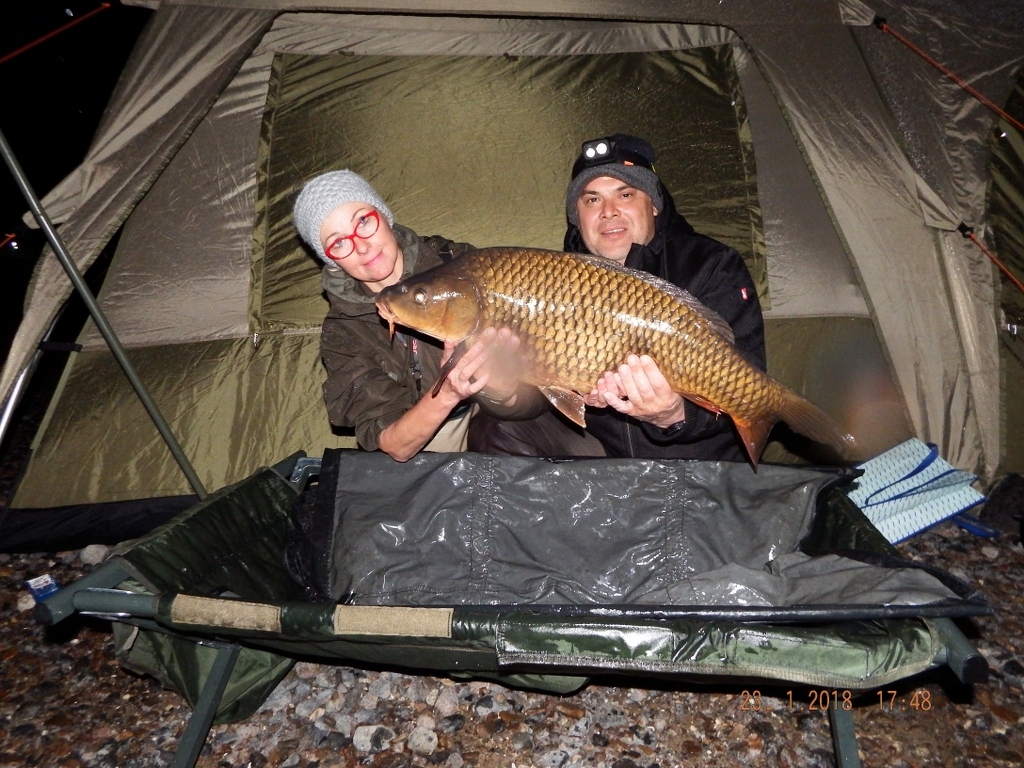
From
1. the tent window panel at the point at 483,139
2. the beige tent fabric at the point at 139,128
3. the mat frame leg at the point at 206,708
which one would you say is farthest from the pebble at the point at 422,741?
the beige tent fabric at the point at 139,128

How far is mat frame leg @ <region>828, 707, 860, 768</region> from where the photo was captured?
120cm

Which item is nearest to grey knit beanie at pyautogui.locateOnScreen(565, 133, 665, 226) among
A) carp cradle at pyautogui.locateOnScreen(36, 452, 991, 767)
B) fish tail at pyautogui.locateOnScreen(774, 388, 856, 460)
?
fish tail at pyautogui.locateOnScreen(774, 388, 856, 460)

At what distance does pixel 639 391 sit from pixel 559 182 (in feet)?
3.57

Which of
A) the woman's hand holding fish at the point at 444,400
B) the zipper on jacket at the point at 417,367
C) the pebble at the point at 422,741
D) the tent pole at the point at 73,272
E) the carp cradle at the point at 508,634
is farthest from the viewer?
the zipper on jacket at the point at 417,367

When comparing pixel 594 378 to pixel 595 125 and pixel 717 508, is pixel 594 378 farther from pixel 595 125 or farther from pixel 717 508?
pixel 595 125

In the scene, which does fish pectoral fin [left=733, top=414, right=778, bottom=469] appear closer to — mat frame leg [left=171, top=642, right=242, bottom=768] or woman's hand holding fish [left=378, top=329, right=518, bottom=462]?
woman's hand holding fish [left=378, top=329, right=518, bottom=462]

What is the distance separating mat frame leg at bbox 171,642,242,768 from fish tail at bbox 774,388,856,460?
122cm

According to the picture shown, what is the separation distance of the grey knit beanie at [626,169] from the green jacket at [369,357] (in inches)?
16.3

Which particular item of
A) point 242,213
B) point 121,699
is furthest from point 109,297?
point 121,699

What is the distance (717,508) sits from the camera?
69.5 inches

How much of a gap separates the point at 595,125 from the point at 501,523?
1325mm

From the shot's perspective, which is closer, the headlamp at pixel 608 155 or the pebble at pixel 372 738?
the pebble at pixel 372 738

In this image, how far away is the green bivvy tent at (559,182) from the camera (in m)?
2.19

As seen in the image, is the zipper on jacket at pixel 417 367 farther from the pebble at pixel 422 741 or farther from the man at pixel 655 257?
the pebble at pixel 422 741
